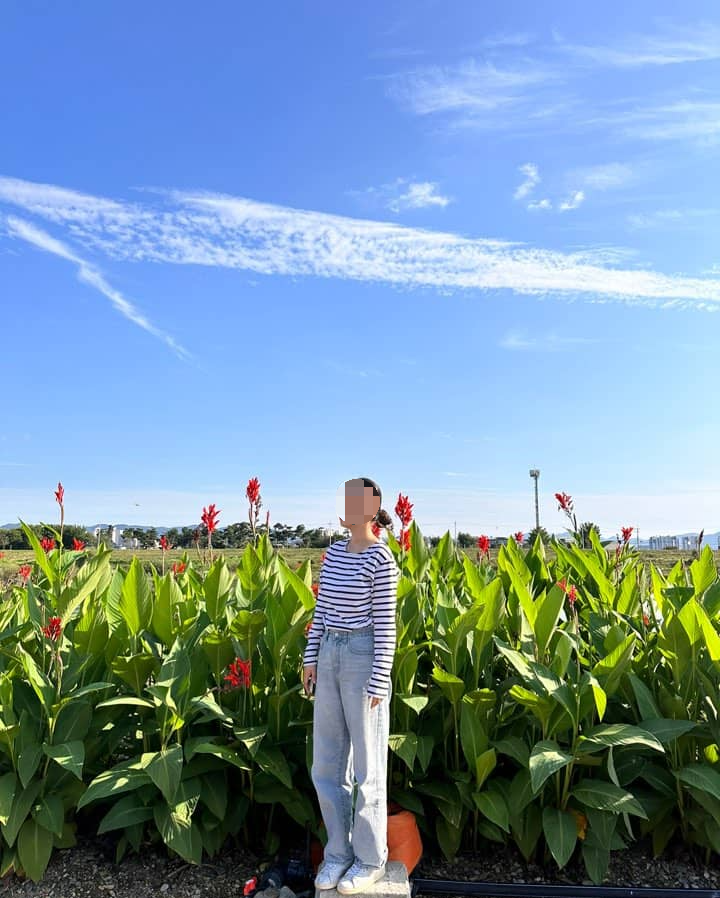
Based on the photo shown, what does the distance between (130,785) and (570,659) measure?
2.05m

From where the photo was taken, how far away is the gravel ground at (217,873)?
3.39 meters

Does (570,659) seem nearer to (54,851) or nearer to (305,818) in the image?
(305,818)

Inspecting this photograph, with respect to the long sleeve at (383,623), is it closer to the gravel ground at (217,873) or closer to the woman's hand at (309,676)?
the woman's hand at (309,676)

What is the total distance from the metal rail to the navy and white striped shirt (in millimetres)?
1028

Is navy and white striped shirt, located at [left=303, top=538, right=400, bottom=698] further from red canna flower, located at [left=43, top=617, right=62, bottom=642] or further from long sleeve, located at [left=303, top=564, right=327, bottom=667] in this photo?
red canna flower, located at [left=43, top=617, right=62, bottom=642]

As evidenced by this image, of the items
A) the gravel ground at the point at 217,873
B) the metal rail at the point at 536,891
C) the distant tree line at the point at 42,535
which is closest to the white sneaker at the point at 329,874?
→ the metal rail at the point at 536,891

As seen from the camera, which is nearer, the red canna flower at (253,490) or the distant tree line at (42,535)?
the red canna flower at (253,490)

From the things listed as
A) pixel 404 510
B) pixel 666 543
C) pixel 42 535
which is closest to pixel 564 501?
pixel 404 510

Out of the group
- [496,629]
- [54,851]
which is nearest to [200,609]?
[54,851]

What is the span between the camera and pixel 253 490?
13.4 ft

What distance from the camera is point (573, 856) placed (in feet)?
12.0

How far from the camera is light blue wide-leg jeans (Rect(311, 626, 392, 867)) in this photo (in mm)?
3037

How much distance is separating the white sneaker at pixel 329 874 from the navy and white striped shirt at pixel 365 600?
763 millimetres

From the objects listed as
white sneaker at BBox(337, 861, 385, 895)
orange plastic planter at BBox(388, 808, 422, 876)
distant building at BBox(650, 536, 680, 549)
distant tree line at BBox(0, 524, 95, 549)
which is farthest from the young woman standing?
distant building at BBox(650, 536, 680, 549)
